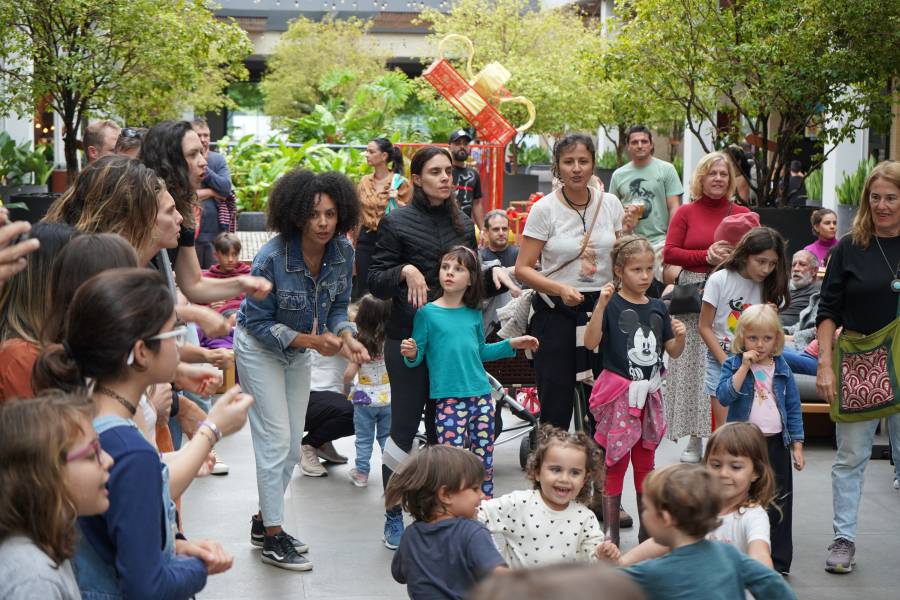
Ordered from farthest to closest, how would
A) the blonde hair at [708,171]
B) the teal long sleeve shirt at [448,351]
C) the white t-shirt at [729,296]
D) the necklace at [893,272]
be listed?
the blonde hair at [708,171] → the white t-shirt at [729,296] → the teal long sleeve shirt at [448,351] → the necklace at [893,272]

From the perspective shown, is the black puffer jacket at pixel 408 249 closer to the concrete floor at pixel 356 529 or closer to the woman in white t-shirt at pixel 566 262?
the woman in white t-shirt at pixel 566 262

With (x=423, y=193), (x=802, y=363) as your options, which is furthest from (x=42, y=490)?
(x=802, y=363)

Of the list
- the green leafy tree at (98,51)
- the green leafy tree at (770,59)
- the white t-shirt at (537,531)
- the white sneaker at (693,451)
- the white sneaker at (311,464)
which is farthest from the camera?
the green leafy tree at (98,51)

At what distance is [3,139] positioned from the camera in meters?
18.8

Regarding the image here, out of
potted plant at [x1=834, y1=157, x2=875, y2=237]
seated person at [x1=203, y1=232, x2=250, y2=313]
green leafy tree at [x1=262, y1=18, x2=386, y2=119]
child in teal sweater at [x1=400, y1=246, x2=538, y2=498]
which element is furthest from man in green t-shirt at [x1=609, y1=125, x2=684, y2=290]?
green leafy tree at [x1=262, y1=18, x2=386, y2=119]

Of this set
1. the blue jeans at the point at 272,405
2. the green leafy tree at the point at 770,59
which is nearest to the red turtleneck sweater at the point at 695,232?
the blue jeans at the point at 272,405

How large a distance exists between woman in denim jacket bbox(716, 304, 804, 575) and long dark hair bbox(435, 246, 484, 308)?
1296 mm

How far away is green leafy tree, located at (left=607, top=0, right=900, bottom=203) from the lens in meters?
12.3

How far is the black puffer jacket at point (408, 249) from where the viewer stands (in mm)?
6332

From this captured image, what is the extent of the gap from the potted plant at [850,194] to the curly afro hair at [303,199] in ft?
35.9

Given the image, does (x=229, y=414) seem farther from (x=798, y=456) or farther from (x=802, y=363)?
(x=802, y=363)

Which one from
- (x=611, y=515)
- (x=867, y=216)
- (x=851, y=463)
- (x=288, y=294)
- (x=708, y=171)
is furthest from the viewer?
(x=708, y=171)

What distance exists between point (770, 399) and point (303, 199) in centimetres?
245

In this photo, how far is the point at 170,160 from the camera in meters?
5.76
